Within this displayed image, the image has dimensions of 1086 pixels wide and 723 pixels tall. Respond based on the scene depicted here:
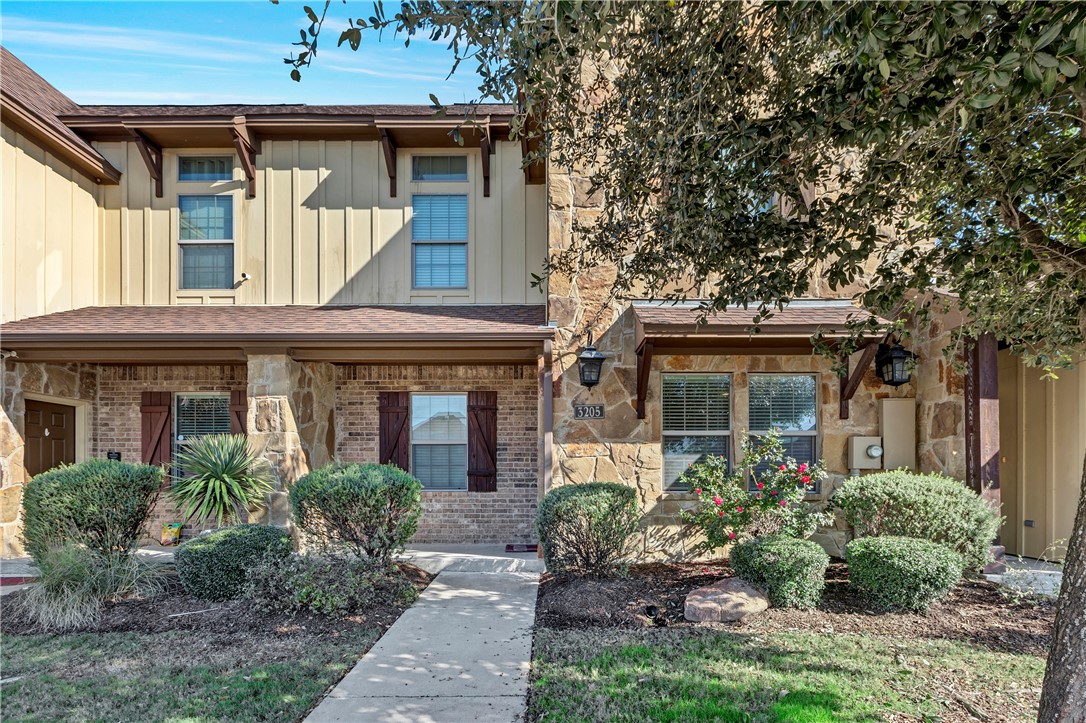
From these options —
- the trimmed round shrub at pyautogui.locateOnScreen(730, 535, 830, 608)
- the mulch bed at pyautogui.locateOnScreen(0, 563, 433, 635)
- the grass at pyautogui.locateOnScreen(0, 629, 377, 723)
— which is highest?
the trimmed round shrub at pyautogui.locateOnScreen(730, 535, 830, 608)

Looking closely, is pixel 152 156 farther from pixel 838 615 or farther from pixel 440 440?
pixel 838 615

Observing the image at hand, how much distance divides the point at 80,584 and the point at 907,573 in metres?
7.11

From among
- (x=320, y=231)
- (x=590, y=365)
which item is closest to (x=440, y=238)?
(x=320, y=231)

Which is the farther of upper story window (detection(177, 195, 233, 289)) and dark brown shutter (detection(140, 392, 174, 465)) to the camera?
dark brown shutter (detection(140, 392, 174, 465))

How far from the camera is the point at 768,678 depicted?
408 cm

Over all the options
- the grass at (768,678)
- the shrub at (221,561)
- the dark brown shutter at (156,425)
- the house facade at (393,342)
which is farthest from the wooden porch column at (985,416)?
the dark brown shutter at (156,425)

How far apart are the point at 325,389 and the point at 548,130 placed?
610 centimetres

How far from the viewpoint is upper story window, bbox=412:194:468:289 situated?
360 inches

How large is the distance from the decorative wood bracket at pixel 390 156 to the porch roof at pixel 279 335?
184cm

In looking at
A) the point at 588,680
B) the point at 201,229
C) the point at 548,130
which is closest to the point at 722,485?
the point at 588,680

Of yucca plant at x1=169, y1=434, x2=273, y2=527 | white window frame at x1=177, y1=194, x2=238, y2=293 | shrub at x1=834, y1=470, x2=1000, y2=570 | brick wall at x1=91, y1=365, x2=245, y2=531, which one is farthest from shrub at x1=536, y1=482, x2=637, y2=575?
white window frame at x1=177, y1=194, x2=238, y2=293

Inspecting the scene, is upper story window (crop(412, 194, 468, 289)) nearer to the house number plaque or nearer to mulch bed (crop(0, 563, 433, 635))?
the house number plaque

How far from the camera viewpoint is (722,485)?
6844 millimetres

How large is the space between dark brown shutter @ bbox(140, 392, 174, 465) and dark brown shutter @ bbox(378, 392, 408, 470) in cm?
312
